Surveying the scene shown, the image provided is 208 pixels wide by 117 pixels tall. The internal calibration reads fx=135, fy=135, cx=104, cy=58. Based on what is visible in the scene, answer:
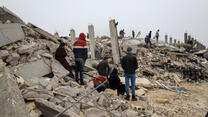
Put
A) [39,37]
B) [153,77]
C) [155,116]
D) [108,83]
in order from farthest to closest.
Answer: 1. [153,77]
2. [39,37]
3. [108,83]
4. [155,116]

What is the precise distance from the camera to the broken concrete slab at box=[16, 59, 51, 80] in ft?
12.3

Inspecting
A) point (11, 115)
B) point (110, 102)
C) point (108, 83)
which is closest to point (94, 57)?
point (108, 83)

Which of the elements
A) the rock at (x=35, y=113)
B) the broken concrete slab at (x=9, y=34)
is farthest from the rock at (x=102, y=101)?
the broken concrete slab at (x=9, y=34)

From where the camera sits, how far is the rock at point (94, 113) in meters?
2.65

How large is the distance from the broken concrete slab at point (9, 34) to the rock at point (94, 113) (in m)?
3.63

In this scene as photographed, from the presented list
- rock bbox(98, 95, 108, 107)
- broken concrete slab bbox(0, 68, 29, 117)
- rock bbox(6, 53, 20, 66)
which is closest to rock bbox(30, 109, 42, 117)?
broken concrete slab bbox(0, 68, 29, 117)

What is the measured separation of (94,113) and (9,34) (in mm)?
4116

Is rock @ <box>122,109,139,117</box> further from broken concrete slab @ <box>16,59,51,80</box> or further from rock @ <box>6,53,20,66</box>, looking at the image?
rock @ <box>6,53,20,66</box>

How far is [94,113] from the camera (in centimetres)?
270

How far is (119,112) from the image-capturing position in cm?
304

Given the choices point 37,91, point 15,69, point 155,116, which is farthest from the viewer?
point 15,69

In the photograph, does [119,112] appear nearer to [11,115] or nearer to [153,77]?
[11,115]

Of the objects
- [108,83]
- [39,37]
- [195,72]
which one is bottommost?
[195,72]

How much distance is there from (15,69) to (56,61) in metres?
1.48
